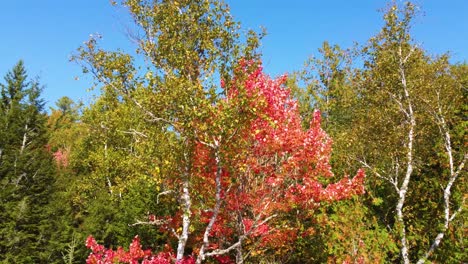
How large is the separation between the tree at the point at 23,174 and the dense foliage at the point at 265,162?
0.19 m

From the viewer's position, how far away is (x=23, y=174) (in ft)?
83.1

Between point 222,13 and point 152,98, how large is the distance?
15.2 feet

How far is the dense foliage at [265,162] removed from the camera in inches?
546

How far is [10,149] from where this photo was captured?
2586 cm

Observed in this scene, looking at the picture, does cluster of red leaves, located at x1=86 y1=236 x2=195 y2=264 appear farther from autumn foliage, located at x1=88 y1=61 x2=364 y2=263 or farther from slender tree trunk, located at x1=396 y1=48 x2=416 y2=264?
slender tree trunk, located at x1=396 y1=48 x2=416 y2=264

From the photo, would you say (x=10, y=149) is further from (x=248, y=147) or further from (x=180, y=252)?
(x=248, y=147)

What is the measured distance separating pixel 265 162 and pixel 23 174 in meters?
19.0

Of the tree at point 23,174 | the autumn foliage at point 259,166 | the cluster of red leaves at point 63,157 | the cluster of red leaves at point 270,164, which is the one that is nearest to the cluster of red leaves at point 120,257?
the autumn foliage at point 259,166

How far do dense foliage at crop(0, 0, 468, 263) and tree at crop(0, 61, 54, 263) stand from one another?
19 cm

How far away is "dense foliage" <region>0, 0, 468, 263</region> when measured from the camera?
13.9 metres

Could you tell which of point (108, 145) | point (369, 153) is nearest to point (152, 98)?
point (369, 153)

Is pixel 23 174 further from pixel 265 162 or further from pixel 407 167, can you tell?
pixel 407 167

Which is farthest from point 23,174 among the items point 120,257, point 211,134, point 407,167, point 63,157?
point 63,157

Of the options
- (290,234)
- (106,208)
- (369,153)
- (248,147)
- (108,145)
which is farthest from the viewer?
(108,145)
